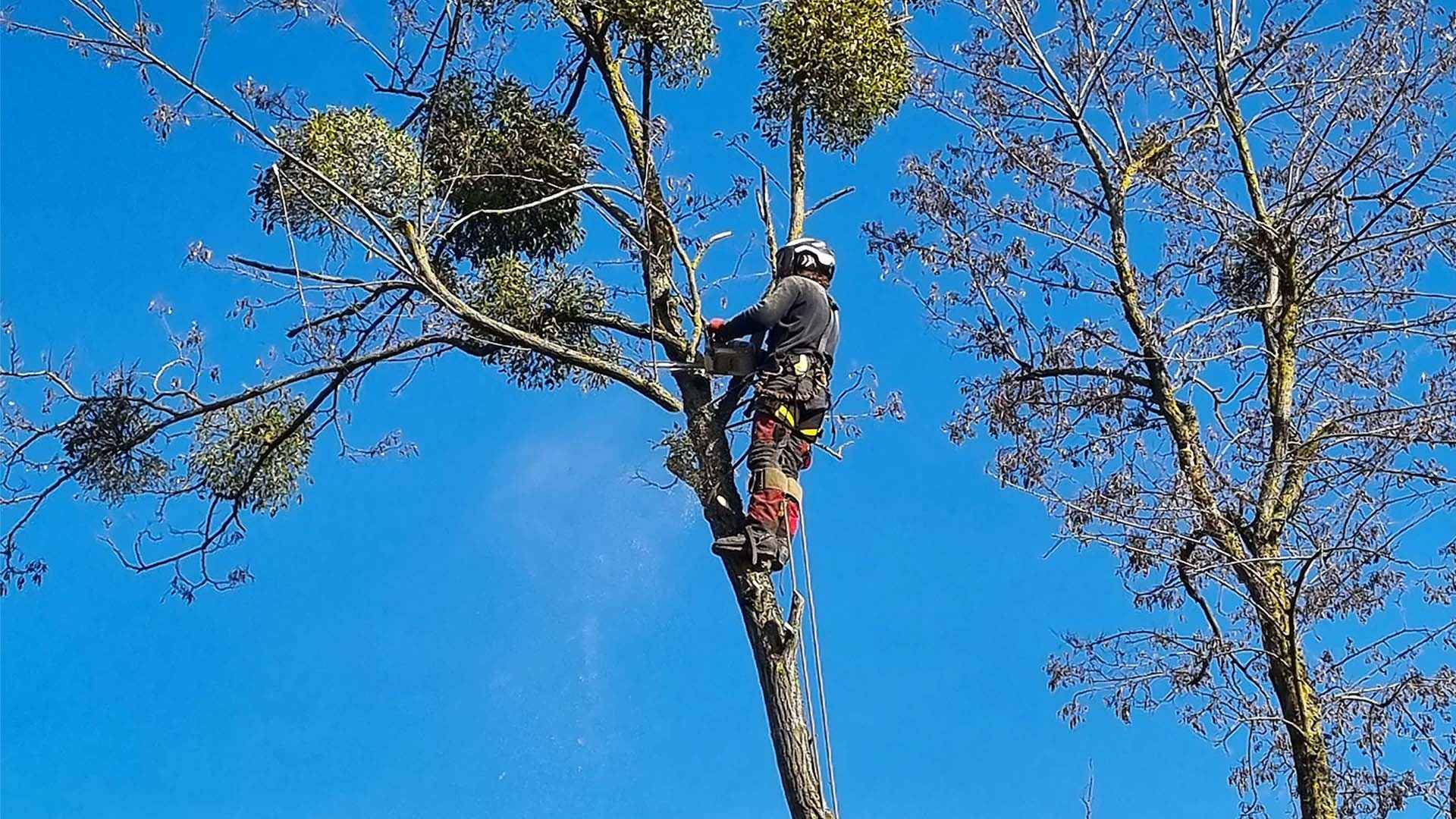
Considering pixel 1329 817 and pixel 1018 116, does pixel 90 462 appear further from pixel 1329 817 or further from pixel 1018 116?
pixel 1329 817

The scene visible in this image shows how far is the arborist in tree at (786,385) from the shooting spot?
19.1 feet

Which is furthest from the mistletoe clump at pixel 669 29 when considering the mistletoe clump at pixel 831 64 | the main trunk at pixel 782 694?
the main trunk at pixel 782 694

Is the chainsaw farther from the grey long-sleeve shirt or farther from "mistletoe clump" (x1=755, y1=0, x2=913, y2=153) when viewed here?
"mistletoe clump" (x1=755, y1=0, x2=913, y2=153)

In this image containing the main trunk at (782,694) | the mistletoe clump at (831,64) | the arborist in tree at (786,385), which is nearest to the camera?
the main trunk at (782,694)

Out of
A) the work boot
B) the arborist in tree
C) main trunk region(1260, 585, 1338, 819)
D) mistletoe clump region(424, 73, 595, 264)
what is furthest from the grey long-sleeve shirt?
main trunk region(1260, 585, 1338, 819)

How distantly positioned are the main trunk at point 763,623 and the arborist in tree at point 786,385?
12 cm

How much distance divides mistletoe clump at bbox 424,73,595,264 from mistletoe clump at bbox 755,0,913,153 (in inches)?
34.1

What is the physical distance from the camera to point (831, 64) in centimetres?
711

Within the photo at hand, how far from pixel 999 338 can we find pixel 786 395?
108 inches

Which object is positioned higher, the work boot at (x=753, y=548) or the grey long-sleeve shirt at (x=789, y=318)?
the grey long-sleeve shirt at (x=789, y=318)

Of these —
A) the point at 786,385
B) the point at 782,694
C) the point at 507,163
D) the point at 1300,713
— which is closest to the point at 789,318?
the point at 786,385

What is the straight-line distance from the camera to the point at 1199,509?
7820 mm

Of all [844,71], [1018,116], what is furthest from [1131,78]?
[844,71]

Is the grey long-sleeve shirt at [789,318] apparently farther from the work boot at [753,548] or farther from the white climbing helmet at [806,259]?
the work boot at [753,548]
